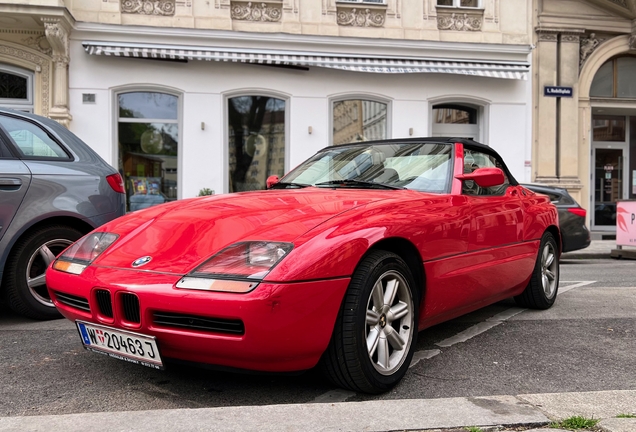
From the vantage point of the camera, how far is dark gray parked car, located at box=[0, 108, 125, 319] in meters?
4.51

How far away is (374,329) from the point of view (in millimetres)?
3049

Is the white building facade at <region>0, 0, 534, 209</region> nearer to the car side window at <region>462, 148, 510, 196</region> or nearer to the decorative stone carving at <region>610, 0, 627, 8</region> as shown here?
the decorative stone carving at <region>610, 0, 627, 8</region>

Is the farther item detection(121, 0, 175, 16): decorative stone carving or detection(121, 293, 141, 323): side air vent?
detection(121, 0, 175, 16): decorative stone carving

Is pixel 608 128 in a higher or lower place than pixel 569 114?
lower

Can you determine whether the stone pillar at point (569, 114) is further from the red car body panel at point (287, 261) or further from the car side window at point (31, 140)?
the car side window at point (31, 140)

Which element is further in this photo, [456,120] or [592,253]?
[456,120]

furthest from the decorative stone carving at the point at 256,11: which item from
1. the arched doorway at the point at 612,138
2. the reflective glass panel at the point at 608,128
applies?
the reflective glass panel at the point at 608,128

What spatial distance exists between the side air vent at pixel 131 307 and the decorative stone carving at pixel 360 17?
12.2 m

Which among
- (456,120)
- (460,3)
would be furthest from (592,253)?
(460,3)

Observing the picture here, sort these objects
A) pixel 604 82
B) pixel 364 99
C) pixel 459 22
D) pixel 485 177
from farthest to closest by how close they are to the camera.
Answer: pixel 604 82 → pixel 459 22 → pixel 364 99 → pixel 485 177

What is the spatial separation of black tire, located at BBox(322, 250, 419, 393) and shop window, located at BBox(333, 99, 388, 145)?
36.6 ft

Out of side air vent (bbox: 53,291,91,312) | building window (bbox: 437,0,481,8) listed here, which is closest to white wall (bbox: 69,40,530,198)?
building window (bbox: 437,0,481,8)

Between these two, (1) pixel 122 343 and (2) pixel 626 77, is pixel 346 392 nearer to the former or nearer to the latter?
(1) pixel 122 343

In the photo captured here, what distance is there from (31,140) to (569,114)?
44.8 ft
